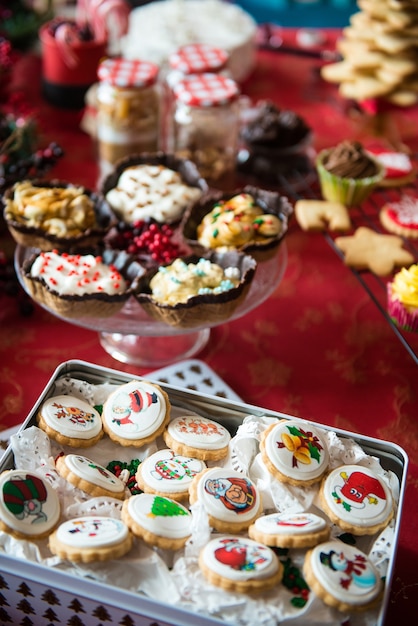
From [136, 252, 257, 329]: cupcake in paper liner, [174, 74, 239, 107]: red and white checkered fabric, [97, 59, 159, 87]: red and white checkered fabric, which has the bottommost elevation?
[136, 252, 257, 329]: cupcake in paper liner

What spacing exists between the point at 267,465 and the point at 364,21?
1454 millimetres

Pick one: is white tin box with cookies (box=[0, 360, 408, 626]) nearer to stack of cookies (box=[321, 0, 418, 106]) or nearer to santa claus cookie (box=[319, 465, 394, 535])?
santa claus cookie (box=[319, 465, 394, 535])

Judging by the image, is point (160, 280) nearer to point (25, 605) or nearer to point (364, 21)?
point (25, 605)

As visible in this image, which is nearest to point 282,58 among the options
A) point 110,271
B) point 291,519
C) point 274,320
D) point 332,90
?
point 332,90

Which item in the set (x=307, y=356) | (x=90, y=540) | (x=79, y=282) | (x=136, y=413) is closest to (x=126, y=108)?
(x=79, y=282)

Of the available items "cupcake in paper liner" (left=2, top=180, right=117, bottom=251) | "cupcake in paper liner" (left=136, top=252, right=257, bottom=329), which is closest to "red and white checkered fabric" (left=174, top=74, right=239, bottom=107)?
"cupcake in paper liner" (left=2, top=180, right=117, bottom=251)

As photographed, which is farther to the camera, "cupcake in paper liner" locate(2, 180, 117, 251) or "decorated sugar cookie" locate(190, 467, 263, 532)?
"cupcake in paper liner" locate(2, 180, 117, 251)

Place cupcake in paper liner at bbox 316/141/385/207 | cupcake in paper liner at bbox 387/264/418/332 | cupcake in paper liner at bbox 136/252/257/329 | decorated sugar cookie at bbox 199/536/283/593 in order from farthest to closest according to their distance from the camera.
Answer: cupcake in paper liner at bbox 316/141/385/207 → cupcake in paper liner at bbox 387/264/418/332 → cupcake in paper liner at bbox 136/252/257/329 → decorated sugar cookie at bbox 199/536/283/593

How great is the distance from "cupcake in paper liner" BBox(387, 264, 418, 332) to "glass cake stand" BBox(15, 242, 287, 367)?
8.9 inches

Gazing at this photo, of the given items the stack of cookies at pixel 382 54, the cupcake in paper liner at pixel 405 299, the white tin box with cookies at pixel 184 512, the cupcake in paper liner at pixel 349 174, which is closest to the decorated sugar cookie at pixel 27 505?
the white tin box with cookies at pixel 184 512

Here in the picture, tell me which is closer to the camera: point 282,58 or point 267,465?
point 267,465

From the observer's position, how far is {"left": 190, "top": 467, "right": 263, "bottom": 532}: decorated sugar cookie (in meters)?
0.90

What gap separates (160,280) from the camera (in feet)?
4.42

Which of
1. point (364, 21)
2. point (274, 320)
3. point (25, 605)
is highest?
point (364, 21)
